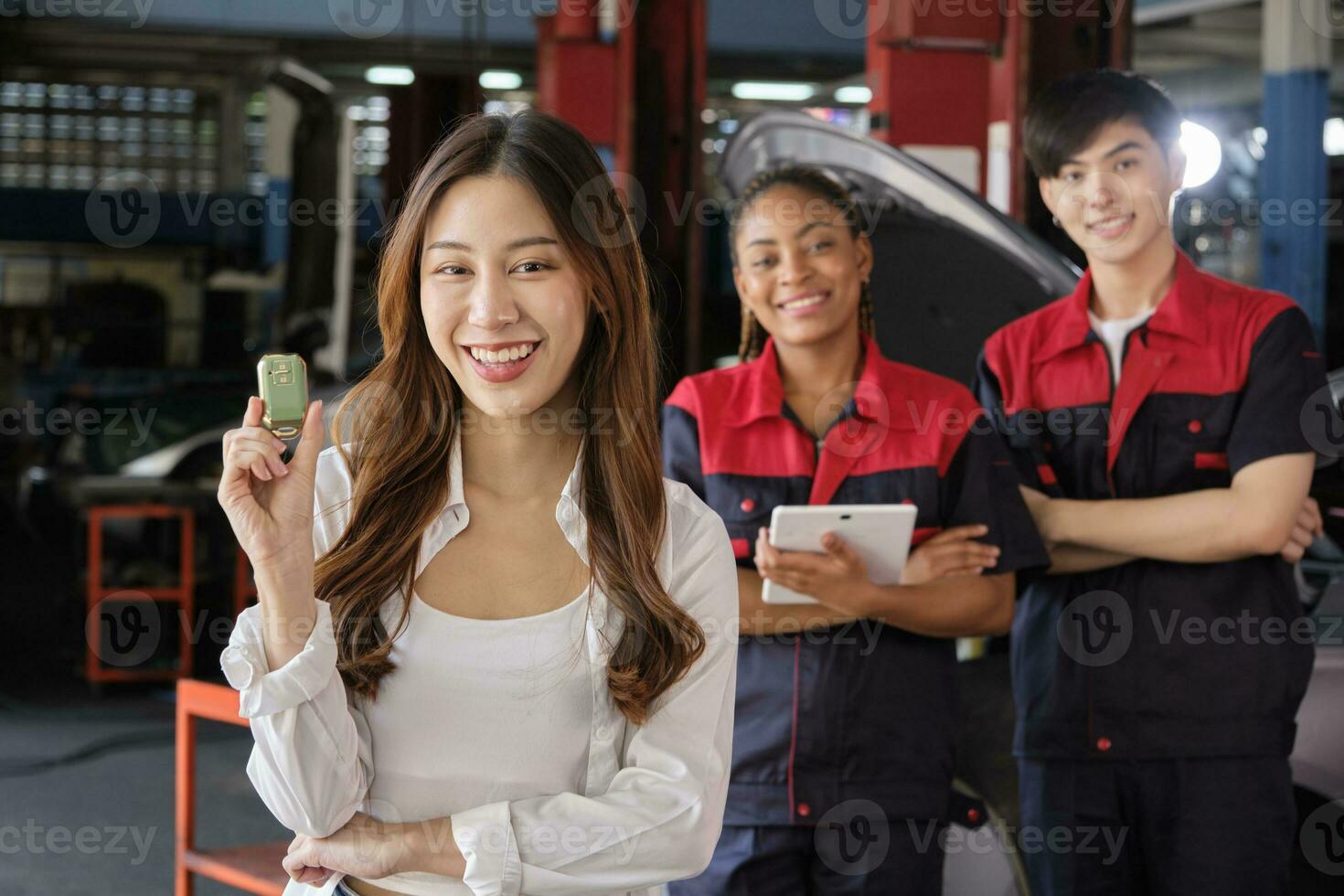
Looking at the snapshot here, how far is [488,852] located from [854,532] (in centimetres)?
81

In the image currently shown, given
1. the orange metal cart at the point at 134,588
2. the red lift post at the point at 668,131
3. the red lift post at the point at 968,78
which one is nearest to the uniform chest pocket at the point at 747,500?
the red lift post at the point at 968,78

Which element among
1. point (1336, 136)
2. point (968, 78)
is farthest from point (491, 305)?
point (1336, 136)

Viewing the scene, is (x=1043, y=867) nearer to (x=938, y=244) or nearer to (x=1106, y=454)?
(x=1106, y=454)

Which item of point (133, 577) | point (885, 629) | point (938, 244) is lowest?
point (133, 577)

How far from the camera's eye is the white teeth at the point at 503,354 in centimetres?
125

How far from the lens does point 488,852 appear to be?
117cm

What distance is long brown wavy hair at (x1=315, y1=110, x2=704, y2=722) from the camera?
1248 mm

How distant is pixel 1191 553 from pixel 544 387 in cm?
106

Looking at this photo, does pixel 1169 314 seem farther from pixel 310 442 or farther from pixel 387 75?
pixel 387 75

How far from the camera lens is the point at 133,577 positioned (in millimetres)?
5777

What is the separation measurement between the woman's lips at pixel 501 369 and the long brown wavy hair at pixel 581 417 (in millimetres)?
93

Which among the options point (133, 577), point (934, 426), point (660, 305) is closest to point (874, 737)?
point (934, 426)

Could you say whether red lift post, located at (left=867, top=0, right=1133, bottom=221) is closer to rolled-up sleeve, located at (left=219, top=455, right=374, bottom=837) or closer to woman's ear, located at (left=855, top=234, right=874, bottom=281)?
woman's ear, located at (left=855, top=234, right=874, bottom=281)

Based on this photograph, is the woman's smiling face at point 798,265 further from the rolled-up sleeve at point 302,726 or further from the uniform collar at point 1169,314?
the rolled-up sleeve at point 302,726
